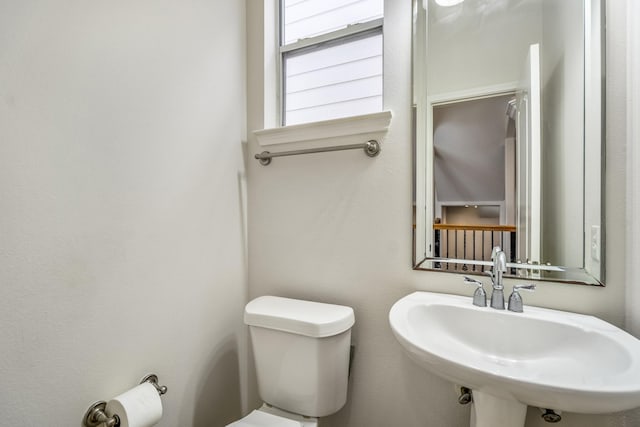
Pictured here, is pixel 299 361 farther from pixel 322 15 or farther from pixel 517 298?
pixel 322 15

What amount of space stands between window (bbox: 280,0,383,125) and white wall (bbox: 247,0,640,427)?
5.9 inches

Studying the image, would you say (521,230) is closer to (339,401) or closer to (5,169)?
(339,401)

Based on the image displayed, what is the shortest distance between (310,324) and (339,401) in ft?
1.17

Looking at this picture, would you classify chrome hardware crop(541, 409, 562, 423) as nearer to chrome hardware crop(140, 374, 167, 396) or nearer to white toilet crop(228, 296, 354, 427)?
white toilet crop(228, 296, 354, 427)

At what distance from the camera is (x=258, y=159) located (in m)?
1.42

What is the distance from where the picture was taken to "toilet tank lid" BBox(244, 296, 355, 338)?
103 cm

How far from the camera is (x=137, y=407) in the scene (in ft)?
2.74

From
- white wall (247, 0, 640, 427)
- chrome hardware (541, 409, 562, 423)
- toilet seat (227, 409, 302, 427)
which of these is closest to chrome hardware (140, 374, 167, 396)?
toilet seat (227, 409, 302, 427)

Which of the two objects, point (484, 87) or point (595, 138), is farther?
point (484, 87)

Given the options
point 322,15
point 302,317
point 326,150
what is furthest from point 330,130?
point 302,317

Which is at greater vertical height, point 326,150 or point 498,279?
point 326,150

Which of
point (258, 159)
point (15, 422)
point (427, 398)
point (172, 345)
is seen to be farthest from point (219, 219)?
point (427, 398)

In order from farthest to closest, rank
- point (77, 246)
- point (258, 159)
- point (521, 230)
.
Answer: point (258, 159) → point (521, 230) → point (77, 246)

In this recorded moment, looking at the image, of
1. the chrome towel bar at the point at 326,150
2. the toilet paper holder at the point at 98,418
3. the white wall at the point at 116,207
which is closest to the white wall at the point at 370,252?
the chrome towel bar at the point at 326,150
